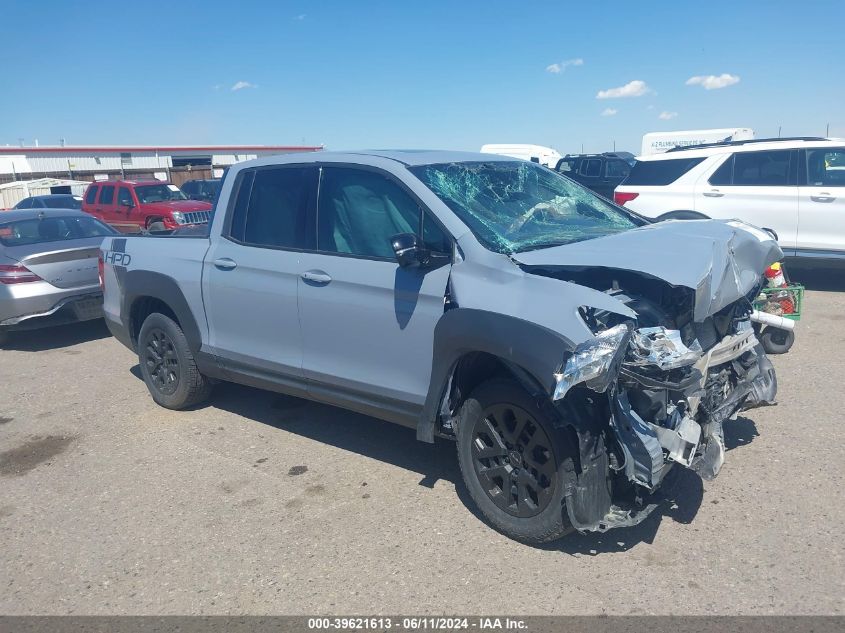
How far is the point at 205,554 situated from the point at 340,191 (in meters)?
2.25

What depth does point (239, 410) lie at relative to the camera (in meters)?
5.56

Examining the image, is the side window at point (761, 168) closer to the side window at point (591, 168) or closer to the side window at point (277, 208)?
the side window at point (277, 208)

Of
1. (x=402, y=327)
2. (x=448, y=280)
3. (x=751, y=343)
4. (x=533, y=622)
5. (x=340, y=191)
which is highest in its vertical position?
(x=340, y=191)

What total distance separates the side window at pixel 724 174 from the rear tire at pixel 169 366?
706cm

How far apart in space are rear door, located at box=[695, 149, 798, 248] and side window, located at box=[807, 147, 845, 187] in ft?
0.56

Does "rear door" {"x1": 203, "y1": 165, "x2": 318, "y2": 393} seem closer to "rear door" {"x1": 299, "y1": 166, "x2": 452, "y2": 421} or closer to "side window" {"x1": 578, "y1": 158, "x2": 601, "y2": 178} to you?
"rear door" {"x1": 299, "y1": 166, "x2": 452, "y2": 421}

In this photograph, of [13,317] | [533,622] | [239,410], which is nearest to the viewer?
[533,622]

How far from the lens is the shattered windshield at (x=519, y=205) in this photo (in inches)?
149

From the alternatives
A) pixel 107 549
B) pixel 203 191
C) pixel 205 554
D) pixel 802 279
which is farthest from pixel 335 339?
pixel 203 191

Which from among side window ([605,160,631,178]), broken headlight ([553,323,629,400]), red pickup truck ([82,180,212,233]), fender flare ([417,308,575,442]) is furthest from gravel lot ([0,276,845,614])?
side window ([605,160,631,178])

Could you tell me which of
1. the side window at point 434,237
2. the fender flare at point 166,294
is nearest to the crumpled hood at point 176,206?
the fender flare at point 166,294

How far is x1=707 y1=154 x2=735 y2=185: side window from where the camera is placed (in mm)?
8938

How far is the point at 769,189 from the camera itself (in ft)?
28.5

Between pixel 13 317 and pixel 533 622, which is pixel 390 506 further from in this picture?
pixel 13 317
